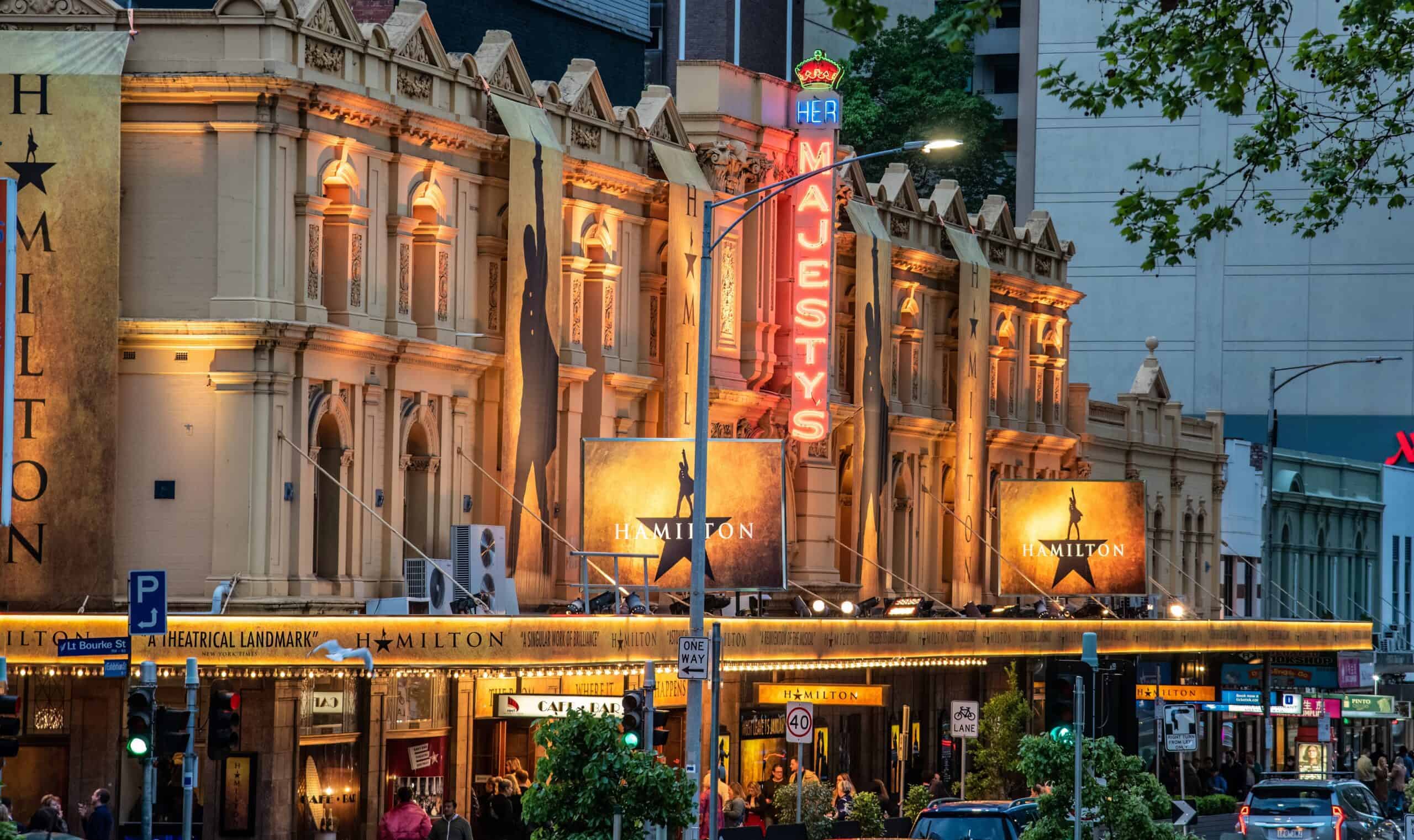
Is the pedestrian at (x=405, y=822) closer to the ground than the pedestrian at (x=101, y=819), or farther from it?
closer to the ground

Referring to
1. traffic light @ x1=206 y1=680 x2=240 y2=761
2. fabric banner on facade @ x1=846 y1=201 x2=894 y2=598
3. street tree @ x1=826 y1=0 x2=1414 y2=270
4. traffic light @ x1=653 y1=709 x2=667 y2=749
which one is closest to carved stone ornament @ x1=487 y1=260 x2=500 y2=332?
traffic light @ x1=653 y1=709 x2=667 y2=749

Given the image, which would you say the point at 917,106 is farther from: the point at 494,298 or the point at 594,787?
the point at 594,787

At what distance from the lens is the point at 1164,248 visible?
22641mm

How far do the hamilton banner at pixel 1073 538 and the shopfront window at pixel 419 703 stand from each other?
17697mm

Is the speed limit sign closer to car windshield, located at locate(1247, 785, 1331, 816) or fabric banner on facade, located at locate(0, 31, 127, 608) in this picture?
car windshield, located at locate(1247, 785, 1331, 816)

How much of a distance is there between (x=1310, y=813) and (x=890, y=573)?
14408mm

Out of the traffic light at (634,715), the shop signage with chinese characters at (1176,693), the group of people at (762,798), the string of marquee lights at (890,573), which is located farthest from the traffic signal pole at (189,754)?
the shop signage with chinese characters at (1176,693)

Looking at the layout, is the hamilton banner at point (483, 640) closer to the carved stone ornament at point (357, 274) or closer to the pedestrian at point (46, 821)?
the pedestrian at point (46, 821)

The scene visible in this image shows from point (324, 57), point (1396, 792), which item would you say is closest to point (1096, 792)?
point (324, 57)

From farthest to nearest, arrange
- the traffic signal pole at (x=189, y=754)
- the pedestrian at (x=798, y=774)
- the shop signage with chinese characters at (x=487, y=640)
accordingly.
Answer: the pedestrian at (x=798, y=774)
the shop signage with chinese characters at (x=487, y=640)
the traffic signal pole at (x=189, y=754)

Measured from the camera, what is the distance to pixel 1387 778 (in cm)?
5400

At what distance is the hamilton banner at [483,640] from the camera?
100ft

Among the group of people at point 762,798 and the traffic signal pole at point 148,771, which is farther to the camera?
the group of people at point 762,798

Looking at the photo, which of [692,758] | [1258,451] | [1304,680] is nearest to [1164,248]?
[692,758]
